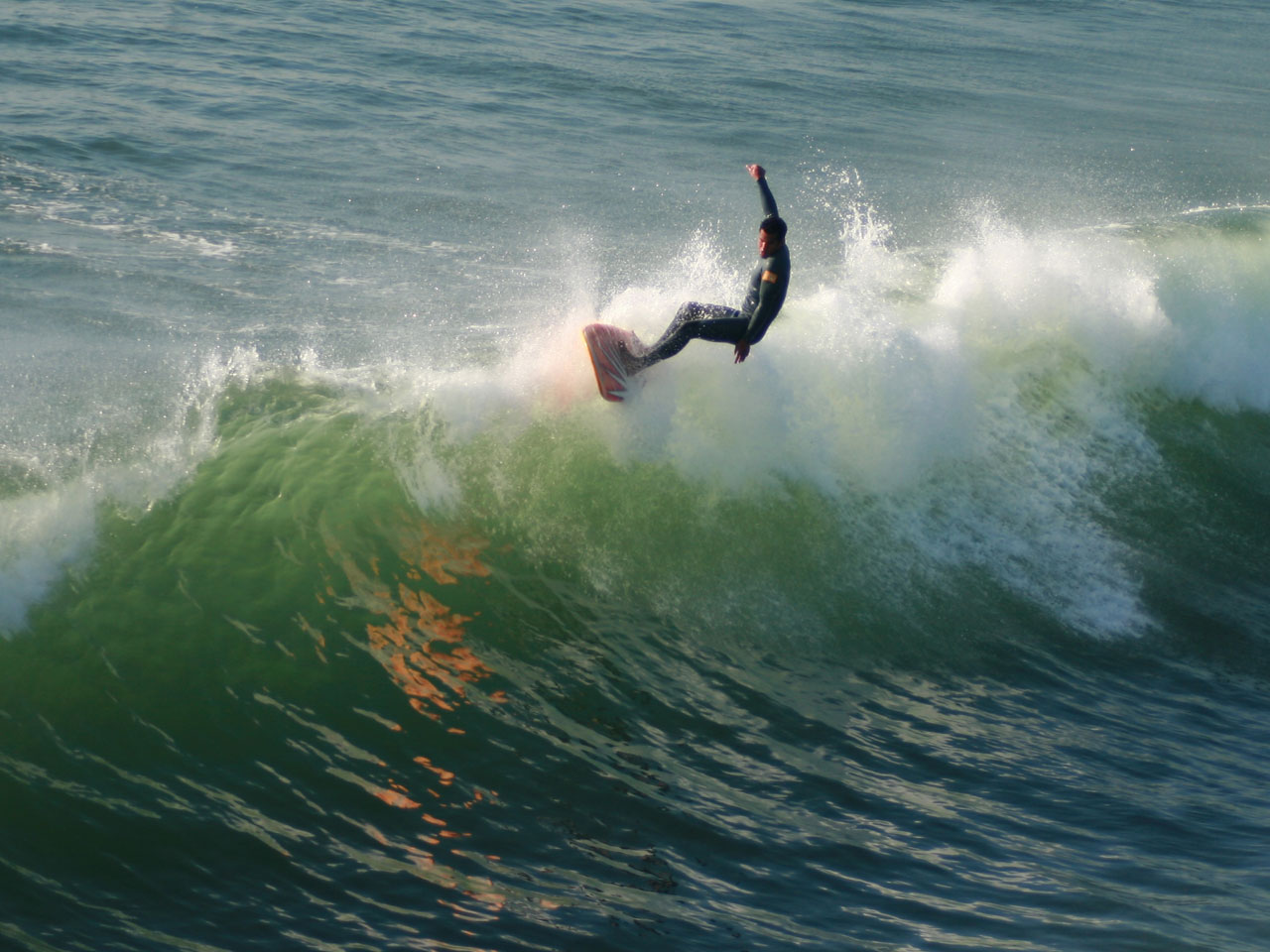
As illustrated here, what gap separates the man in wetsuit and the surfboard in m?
0.13

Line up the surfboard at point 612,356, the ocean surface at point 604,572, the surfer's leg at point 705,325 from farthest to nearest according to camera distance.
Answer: the surfboard at point 612,356 → the surfer's leg at point 705,325 → the ocean surface at point 604,572

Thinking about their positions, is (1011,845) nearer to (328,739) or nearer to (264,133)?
(328,739)

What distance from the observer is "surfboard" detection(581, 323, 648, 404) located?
361 inches

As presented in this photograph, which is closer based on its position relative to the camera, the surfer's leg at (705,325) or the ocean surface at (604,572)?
the ocean surface at (604,572)

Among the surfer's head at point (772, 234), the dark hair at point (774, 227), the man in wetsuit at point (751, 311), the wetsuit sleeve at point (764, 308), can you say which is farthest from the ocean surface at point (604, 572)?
the dark hair at point (774, 227)

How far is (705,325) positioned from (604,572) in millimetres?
2115

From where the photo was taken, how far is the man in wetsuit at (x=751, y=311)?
8031 mm

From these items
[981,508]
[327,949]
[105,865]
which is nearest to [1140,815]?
[981,508]

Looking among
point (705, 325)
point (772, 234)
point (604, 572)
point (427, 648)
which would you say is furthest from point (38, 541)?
point (772, 234)

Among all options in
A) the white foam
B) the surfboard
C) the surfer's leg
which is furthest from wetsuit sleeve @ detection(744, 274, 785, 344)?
the white foam

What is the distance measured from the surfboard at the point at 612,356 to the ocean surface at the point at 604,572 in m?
0.23

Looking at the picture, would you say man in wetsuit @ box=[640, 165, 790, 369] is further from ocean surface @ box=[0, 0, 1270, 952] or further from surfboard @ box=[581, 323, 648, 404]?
ocean surface @ box=[0, 0, 1270, 952]

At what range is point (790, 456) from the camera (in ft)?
32.2

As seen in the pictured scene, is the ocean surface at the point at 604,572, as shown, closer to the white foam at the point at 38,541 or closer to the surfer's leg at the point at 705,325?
the white foam at the point at 38,541
